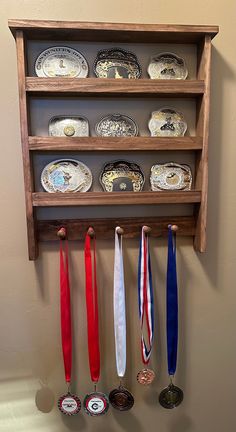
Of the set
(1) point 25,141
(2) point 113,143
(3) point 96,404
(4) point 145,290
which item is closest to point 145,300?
(4) point 145,290

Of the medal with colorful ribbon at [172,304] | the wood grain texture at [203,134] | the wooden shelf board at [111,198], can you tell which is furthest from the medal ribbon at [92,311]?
the wood grain texture at [203,134]

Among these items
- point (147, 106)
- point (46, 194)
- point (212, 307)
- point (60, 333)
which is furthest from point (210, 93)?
point (60, 333)

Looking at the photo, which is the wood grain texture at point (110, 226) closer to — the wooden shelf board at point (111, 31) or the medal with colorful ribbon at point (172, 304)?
the medal with colorful ribbon at point (172, 304)

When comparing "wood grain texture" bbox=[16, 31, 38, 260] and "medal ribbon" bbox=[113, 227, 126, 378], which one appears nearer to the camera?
"wood grain texture" bbox=[16, 31, 38, 260]

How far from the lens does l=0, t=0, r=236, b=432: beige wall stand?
96 centimetres

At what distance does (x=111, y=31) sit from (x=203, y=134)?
378 mm

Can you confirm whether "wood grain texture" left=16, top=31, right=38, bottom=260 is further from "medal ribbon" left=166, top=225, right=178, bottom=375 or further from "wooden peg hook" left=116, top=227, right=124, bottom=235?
"medal ribbon" left=166, top=225, right=178, bottom=375

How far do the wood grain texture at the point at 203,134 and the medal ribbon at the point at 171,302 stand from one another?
88mm

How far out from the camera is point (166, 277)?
3.44 feet

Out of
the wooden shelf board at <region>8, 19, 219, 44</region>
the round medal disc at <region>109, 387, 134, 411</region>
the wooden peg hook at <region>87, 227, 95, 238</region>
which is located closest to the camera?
the wooden shelf board at <region>8, 19, 219, 44</region>

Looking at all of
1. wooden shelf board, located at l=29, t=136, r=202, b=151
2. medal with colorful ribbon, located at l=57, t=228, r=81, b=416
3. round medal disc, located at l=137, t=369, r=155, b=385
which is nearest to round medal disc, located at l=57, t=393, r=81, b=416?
medal with colorful ribbon, located at l=57, t=228, r=81, b=416

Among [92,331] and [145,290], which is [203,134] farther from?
[92,331]

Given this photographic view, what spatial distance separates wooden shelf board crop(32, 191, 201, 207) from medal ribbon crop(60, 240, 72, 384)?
0.50 ft

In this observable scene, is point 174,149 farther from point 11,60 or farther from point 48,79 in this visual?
point 11,60
